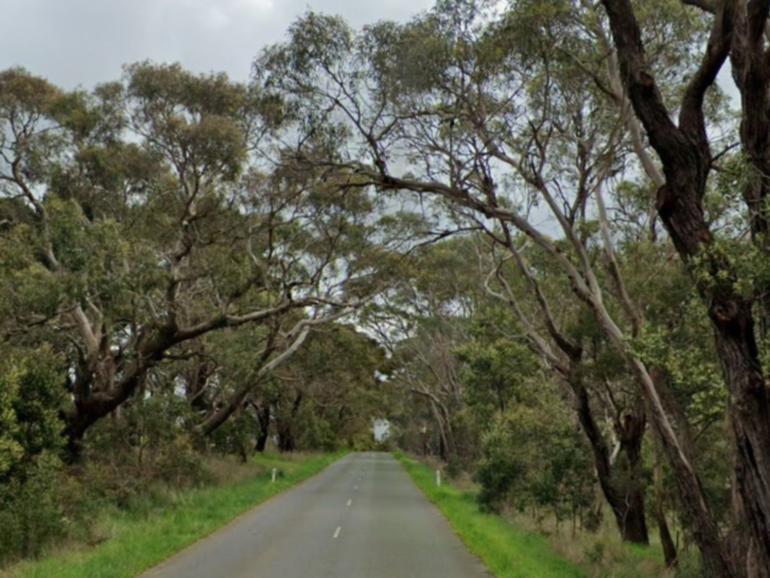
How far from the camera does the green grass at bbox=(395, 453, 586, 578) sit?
11898 millimetres

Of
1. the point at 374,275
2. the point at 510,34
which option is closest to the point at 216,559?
the point at 510,34

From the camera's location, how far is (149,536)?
46.9ft

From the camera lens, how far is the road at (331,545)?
11719 mm

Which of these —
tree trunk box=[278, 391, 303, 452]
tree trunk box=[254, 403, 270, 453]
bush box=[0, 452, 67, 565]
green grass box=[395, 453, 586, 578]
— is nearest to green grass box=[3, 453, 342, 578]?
bush box=[0, 452, 67, 565]

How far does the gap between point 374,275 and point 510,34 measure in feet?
52.6

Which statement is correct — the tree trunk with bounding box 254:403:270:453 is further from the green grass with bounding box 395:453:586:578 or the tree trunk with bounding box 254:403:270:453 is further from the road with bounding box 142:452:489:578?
the green grass with bounding box 395:453:586:578

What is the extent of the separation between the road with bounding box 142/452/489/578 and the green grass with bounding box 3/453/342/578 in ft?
1.16

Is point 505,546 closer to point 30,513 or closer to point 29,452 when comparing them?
point 30,513

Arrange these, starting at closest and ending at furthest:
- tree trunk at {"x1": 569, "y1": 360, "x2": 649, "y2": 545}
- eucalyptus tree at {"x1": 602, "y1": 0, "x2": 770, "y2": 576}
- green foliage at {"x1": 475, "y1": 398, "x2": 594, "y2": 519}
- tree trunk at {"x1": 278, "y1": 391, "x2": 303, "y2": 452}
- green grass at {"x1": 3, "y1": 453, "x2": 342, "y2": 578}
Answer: eucalyptus tree at {"x1": 602, "y1": 0, "x2": 770, "y2": 576}, green grass at {"x1": 3, "y1": 453, "x2": 342, "y2": 578}, tree trunk at {"x1": 569, "y1": 360, "x2": 649, "y2": 545}, green foliage at {"x1": 475, "y1": 398, "x2": 594, "y2": 519}, tree trunk at {"x1": 278, "y1": 391, "x2": 303, "y2": 452}

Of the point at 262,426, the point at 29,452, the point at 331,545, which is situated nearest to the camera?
the point at 331,545

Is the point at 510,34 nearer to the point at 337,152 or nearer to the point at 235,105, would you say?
the point at 337,152

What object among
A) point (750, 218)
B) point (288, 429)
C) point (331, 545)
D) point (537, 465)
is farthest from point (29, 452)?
point (288, 429)

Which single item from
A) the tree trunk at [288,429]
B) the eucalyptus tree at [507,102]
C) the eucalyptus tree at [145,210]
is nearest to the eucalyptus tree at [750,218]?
the eucalyptus tree at [507,102]

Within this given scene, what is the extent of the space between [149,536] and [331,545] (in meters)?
3.43
